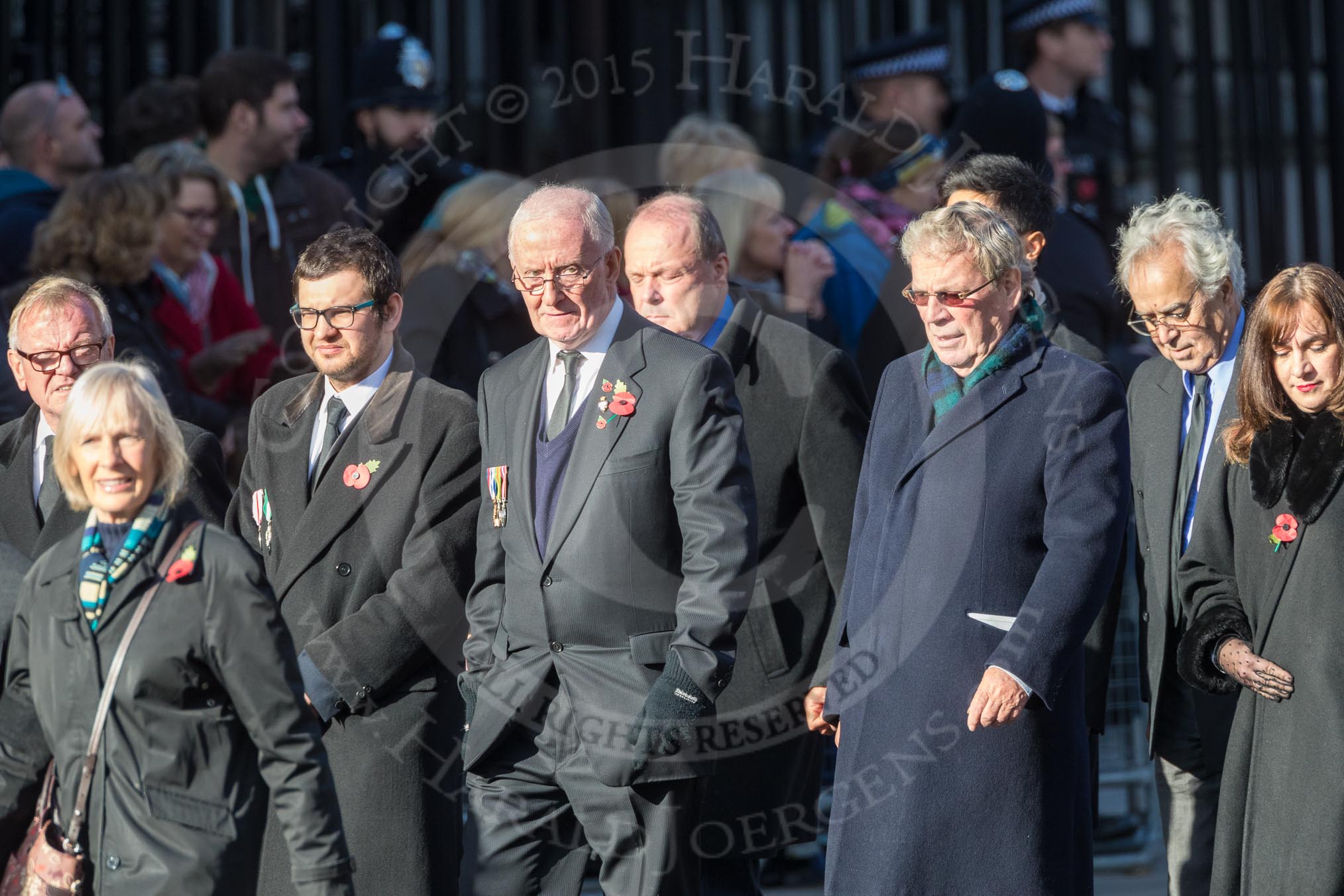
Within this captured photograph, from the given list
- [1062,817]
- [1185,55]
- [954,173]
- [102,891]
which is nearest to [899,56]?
[1185,55]

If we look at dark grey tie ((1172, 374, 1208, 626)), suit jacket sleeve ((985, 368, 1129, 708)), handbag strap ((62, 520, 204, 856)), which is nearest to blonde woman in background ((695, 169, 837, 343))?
dark grey tie ((1172, 374, 1208, 626))

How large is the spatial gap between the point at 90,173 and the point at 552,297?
7.84 ft

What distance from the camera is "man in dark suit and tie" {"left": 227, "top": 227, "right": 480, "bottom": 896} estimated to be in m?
4.55

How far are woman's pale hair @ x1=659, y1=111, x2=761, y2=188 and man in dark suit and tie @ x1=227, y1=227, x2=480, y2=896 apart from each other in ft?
7.45

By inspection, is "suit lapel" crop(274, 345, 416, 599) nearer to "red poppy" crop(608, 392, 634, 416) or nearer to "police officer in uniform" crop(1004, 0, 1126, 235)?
"red poppy" crop(608, 392, 634, 416)

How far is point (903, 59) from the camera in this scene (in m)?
7.43

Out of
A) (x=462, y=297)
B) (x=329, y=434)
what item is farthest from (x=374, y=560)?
(x=462, y=297)

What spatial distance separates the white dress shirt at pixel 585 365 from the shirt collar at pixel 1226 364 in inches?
54.4

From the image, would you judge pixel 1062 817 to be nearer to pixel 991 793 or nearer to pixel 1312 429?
pixel 991 793

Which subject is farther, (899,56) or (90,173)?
(899,56)

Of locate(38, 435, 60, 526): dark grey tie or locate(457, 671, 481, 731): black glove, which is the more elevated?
locate(38, 435, 60, 526): dark grey tie

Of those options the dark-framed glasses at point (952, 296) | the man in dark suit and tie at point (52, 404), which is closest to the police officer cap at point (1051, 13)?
the dark-framed glasses at point (952, 296)

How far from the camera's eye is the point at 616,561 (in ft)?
13.8

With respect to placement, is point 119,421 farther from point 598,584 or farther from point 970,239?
point 970,239
